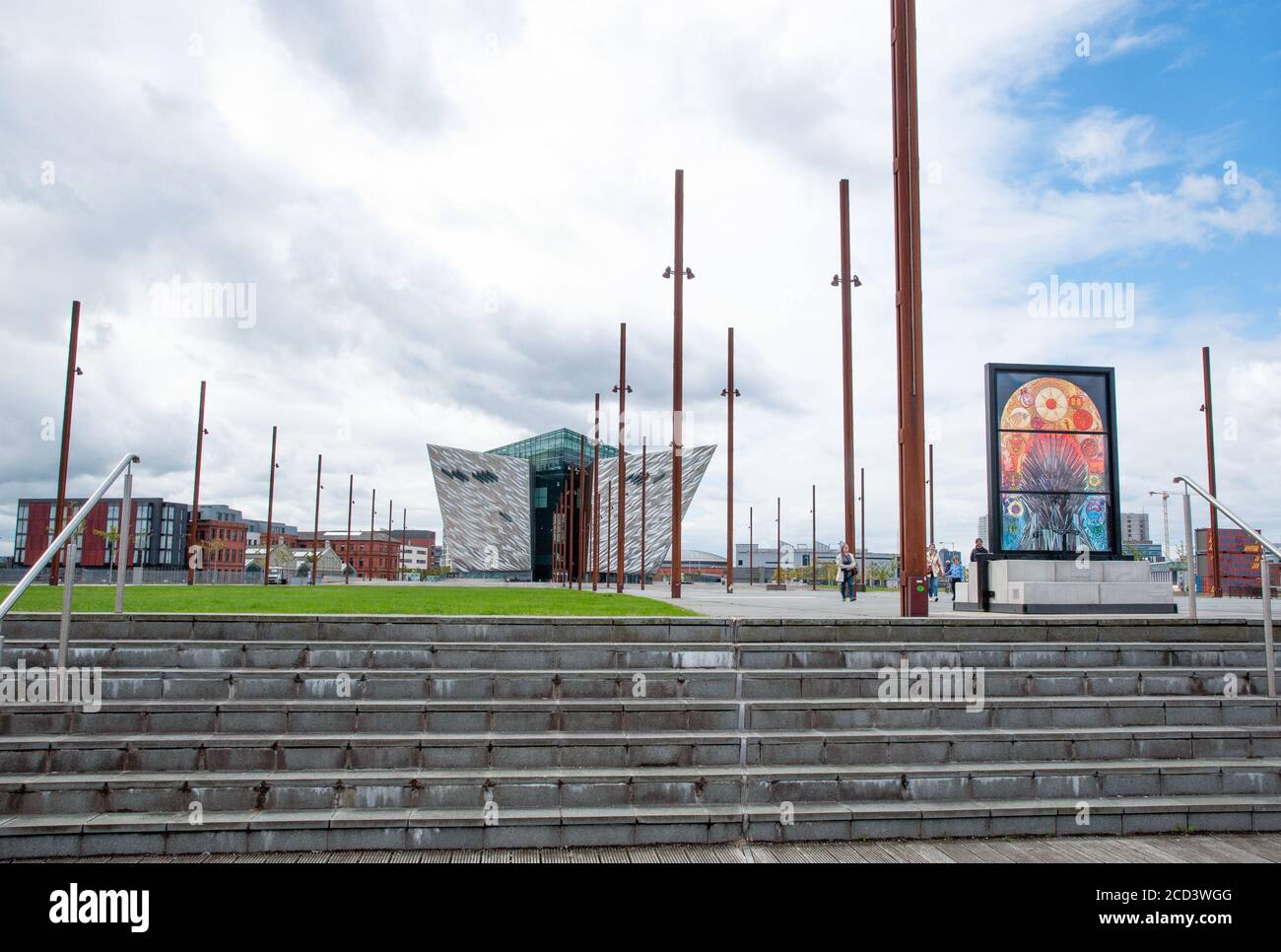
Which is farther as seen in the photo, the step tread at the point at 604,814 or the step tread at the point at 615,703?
the step tread at the point at 615,703

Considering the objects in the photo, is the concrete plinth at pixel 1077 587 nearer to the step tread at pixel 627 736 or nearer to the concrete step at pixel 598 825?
the step tread at pixel 627 736

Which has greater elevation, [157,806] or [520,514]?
[520,514]

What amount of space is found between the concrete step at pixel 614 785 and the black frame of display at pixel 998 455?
6.81m

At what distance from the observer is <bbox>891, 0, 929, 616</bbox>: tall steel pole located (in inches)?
395

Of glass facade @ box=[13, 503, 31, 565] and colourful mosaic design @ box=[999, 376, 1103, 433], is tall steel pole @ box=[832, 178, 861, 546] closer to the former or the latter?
colourful mosaic design @ box=[999, 376, 1103, 433]

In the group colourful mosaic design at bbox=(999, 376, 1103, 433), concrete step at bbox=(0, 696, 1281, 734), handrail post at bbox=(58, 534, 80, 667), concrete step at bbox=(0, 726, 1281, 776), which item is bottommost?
concrete step at bbox=(0, 726, 1281, 776)

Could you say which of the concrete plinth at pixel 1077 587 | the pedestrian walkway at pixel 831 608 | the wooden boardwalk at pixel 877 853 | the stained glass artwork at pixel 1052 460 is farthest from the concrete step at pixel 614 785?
the stained glass artwork at pixel 1052 460

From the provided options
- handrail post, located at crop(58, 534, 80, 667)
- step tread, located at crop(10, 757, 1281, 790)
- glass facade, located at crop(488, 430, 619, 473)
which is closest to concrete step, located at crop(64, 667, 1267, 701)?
handrail post, located at crop(58, 534, 80, 667)

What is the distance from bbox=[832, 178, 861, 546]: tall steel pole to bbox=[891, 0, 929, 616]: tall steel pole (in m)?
8.67

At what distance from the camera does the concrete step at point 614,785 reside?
5324 mm

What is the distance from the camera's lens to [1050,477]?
→ 13.0 m
